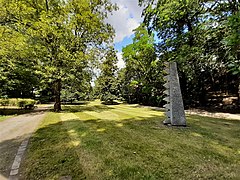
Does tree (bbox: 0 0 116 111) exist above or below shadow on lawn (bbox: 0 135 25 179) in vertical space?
above

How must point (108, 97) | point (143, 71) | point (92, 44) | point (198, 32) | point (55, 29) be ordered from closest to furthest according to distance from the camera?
point (198, 32)
point (55, 29)
point (92, 44)
point (143, 71)
point (108, 97)

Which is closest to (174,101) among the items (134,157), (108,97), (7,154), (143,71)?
(134,157)

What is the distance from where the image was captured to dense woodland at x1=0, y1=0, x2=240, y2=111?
31.2 ft

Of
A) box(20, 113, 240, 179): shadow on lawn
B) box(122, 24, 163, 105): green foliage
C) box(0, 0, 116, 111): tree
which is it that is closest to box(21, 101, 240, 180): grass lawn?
box(20, 113, 240, 179): shadow on lawn

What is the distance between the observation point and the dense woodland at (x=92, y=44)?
31.2 feet

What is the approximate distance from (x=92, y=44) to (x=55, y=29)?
3.29 meters

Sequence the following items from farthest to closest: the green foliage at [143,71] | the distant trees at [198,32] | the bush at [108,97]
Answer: the bush at [108,97]
the green foliage at [143,71]
the distant trees at [198,32]

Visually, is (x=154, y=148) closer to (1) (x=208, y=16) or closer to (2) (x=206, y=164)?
(2) (x=206, y=164)

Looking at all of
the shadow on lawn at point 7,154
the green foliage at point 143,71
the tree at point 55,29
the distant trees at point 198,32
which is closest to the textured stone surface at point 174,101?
the distant trees at point 198,32

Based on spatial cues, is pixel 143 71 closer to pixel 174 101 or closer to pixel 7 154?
pixel 174 101

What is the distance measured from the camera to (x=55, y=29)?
1140 cm

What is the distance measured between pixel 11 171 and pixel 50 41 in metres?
10.8

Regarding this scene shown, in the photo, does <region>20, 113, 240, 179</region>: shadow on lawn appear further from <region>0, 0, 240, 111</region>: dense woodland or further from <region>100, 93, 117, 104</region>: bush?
<region>100, 93, 117, 104</region>: bush

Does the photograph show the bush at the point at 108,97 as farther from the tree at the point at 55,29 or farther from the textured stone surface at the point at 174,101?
the textured stone surface at the point at 174,101
